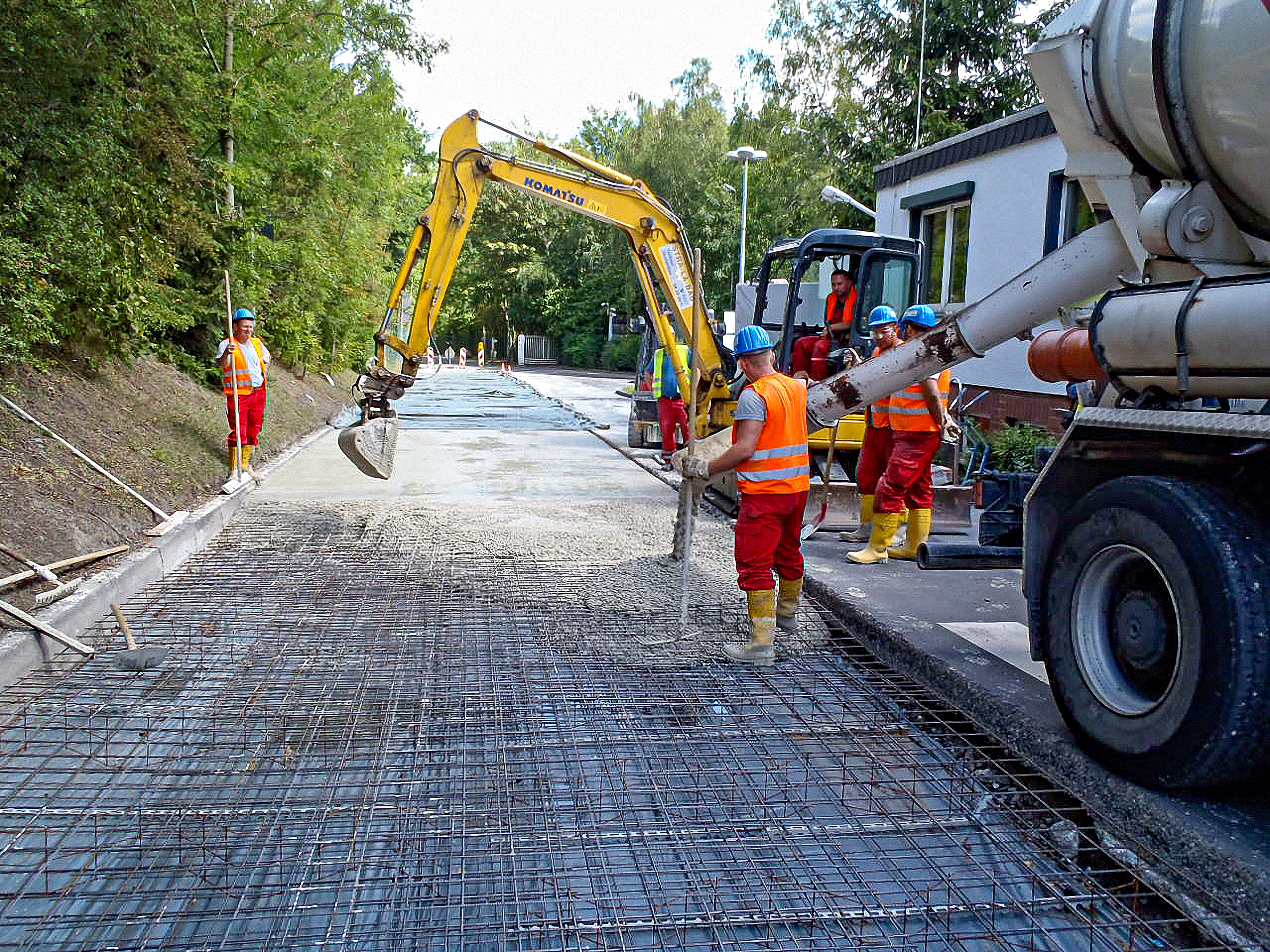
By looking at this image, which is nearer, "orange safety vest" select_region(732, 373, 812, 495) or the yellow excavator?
"orange safety vest" select_region(732, 373, 812, 495)

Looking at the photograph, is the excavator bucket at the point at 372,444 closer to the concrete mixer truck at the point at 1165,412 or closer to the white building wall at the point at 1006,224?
the concrete mixer truck at the point at 1165,412

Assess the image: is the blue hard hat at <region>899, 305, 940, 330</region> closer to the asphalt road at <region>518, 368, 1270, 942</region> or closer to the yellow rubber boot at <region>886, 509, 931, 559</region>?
the yellow rubber boot at <region>886, 509, 931, 559</region>

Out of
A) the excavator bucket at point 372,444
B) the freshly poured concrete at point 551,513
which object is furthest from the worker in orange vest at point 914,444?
the excavator bucket at point 372,444

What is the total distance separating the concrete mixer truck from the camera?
3125mm

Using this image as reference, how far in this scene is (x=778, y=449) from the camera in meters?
5.27

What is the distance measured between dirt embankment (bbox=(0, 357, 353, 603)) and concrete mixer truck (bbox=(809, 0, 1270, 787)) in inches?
208

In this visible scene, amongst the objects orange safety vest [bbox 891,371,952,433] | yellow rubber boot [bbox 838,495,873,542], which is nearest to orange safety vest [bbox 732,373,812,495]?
orange safety vest [bbox 891,371,952,433]

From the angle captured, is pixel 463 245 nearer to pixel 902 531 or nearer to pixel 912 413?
pixel 912 413

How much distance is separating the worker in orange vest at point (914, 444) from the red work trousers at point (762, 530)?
1.74 m

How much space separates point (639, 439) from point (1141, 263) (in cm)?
1069

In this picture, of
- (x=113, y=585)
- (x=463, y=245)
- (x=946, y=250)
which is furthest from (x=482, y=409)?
(x=113, y=585)

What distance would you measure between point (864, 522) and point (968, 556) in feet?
9.64

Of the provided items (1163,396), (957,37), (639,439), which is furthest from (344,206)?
(1163,396)

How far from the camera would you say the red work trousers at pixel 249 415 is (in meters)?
9.88
